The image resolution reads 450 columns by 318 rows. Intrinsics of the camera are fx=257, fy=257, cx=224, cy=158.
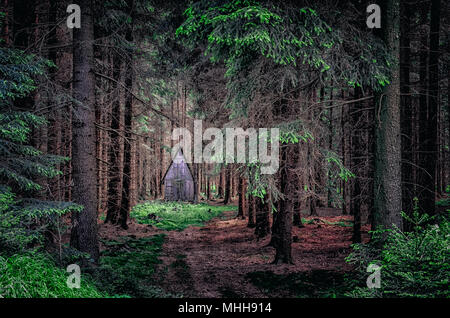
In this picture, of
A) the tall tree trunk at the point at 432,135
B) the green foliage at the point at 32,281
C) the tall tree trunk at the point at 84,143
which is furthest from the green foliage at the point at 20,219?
the tall tree trunk at the point at 432,135

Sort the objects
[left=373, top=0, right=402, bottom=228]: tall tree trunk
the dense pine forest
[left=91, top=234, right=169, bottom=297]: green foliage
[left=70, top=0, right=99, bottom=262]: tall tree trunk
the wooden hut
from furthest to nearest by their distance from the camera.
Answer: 1. the wooden hut
2. [left=70, top=0, right=99, bottom=262]: tall tree trunk
3. [left=373, top=0, right=402, bottom=228]: tall tree trunk
4. [left=91, top=234, right=169, bottom=297]: green foliage
5. the dense pine forest

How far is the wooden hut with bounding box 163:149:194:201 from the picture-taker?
31.0 meters

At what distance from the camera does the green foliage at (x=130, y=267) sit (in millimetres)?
5098

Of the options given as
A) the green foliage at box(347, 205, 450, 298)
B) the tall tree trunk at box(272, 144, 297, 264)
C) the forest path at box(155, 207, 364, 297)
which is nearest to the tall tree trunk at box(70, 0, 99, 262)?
the forest path at box(155, 207, 364, 297)

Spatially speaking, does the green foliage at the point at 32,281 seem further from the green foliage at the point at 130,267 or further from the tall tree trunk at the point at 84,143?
the tall tree trunk at the point at 84,143

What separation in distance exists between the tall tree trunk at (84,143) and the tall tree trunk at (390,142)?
6786 mm

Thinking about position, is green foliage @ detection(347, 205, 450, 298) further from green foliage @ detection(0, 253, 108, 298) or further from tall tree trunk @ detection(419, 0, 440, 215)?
tall tree trunk @ detection(419, 0, 440, 215)

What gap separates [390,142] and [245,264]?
18.0ft

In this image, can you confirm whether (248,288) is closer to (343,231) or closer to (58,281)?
(58,281)

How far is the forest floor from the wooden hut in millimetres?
17071

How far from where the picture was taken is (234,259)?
9000 millimetres

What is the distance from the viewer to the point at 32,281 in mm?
3389

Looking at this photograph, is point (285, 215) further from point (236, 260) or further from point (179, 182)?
point (179, 182)

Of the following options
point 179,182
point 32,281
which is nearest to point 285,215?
point 32,281
